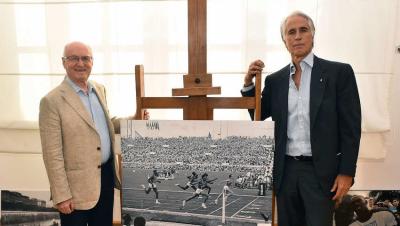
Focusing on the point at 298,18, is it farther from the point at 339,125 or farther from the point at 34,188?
the point at 34,188

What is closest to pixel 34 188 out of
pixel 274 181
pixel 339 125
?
pixel 274 181

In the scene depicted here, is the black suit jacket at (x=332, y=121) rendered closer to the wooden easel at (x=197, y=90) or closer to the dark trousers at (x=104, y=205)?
the wooden easel at (x=197, y=90)

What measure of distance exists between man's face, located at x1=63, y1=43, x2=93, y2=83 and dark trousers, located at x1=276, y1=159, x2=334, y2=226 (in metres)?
1.06

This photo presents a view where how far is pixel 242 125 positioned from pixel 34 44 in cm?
180

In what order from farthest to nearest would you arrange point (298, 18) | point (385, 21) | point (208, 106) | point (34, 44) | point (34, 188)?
1. point (34, 188)
2. point (34, 44)
3. point (385, 21)
4. point (208, 106)
5. point (298, 18)

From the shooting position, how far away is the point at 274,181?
148cm

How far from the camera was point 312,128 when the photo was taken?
1372mm

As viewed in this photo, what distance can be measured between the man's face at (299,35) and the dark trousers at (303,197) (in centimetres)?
50

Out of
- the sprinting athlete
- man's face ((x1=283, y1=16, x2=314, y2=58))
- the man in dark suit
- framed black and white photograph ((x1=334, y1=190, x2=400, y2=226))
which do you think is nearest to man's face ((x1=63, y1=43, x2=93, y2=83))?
the sprinting athlete

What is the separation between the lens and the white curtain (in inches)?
87.7

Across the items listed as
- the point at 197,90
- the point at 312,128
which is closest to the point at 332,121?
the point at 312,128

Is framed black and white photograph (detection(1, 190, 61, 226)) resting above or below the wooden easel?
below

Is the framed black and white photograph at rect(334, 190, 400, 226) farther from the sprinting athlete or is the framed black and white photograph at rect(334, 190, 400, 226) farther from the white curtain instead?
the sprinting athlete

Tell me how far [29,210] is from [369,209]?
8.59ft
